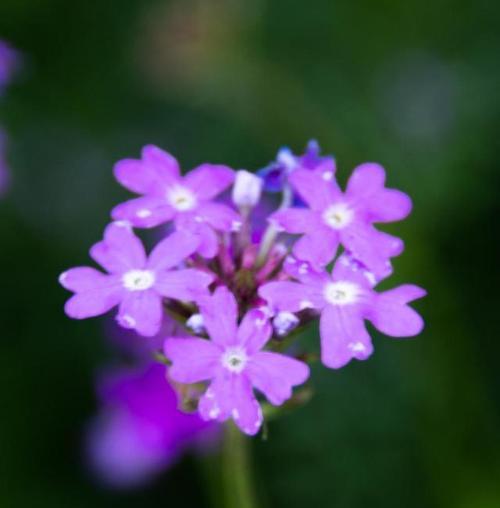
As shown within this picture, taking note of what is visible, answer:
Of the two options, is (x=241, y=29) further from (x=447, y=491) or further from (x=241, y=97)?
(x=447, y=491)

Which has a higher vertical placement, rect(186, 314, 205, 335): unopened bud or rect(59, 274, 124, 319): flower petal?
rect(59, 274, 124, 319): flower petal

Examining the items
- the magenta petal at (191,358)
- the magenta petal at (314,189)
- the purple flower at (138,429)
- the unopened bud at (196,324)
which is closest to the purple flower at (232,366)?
the magenta petal at (191,358)

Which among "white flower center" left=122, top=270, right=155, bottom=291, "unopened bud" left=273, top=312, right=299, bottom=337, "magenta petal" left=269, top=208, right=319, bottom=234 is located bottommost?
"unopened bud" left=273, top=312, right=299, bottom=337

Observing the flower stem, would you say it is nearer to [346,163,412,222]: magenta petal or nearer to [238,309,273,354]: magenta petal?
[238,309,273,354]: magenta petal

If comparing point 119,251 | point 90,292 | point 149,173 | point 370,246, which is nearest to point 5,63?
point 149,173

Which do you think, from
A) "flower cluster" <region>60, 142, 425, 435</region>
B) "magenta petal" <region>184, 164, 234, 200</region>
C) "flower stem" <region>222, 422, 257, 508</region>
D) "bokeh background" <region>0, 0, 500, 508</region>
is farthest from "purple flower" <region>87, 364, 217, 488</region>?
"magenta petal" <region>184, 164, 234, 200</region>

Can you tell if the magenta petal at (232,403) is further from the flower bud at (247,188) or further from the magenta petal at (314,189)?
the flower bud at (247,188)

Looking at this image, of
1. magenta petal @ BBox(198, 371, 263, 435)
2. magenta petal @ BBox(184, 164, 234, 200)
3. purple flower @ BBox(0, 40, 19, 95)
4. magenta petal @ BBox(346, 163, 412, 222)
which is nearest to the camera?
magenta petal @ BBox(198, 371, 263, 435)
